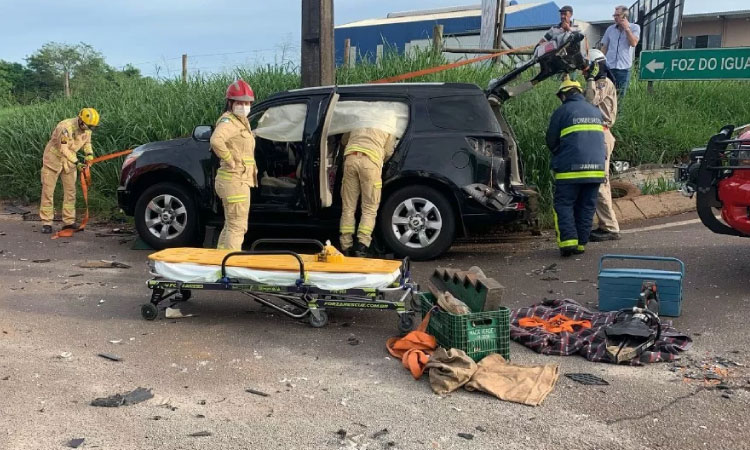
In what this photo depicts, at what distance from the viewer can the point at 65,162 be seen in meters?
10.1

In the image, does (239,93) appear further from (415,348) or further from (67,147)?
(67,147)

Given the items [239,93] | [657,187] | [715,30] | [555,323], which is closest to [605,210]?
[657,187]

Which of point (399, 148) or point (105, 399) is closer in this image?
point (105, 399)

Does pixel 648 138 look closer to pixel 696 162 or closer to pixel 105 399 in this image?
pixel 696 162

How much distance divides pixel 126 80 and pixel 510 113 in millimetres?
7819

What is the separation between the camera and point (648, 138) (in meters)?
11.4

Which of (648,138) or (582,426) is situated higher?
(648,138)

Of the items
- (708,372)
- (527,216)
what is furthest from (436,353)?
(527,216)

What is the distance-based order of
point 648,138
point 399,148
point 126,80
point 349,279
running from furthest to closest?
point 126,80
point 648,138
point 399,148
point 349,279

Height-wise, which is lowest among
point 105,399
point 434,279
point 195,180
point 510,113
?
point 105,399

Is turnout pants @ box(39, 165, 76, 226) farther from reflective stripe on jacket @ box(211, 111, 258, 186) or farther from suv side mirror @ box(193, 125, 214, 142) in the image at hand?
reflective stripe on jacket @ box(211, 111, 258, 186)

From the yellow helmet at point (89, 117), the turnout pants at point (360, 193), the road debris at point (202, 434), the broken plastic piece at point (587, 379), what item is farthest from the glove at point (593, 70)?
the road debris at point (202, 434)

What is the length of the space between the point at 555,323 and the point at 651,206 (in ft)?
17.4

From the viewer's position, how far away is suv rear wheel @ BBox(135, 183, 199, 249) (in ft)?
27.2
